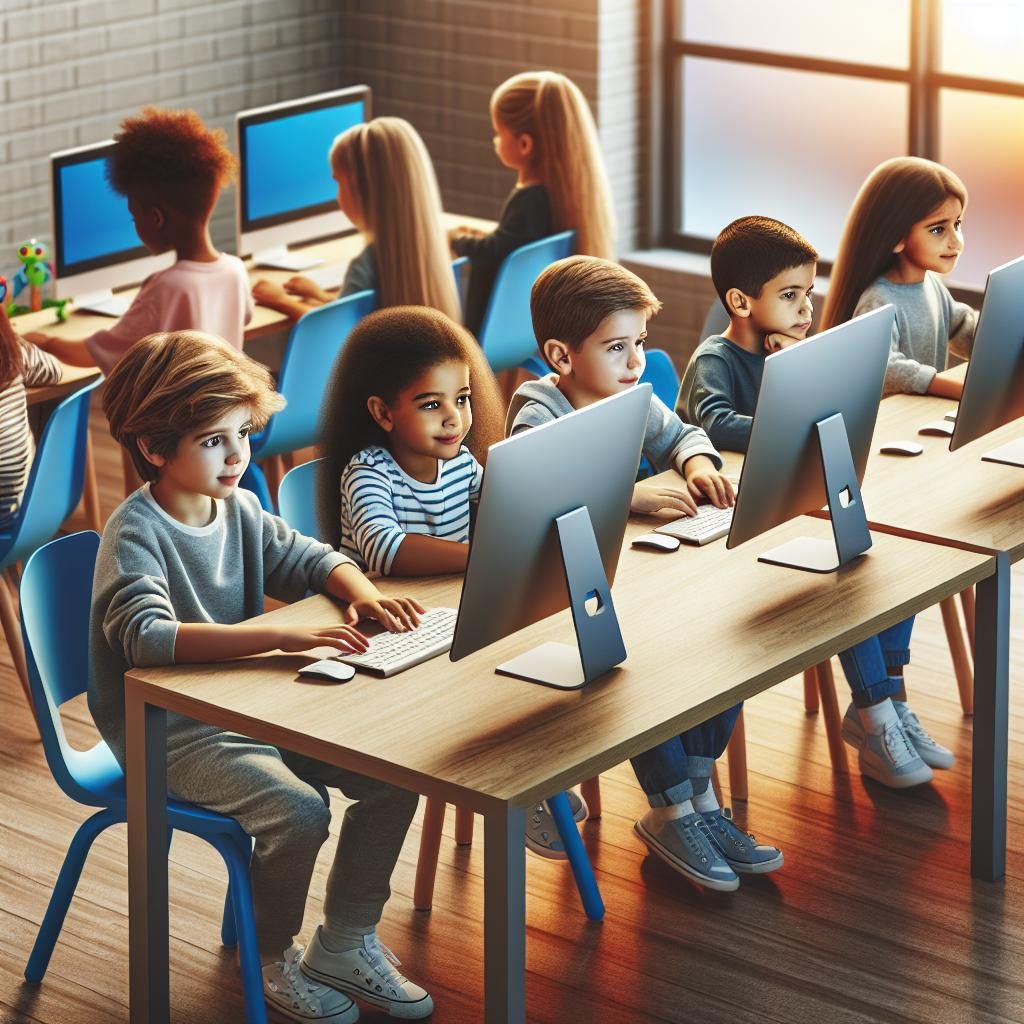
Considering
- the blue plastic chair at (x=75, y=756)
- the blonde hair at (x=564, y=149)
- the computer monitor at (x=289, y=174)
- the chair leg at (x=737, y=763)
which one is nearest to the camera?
the blue plastic chair at (x=75, y=756)

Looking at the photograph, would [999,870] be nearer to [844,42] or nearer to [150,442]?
[150,442]

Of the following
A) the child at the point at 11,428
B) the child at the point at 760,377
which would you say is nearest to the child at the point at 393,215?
the child at the point at 11,428

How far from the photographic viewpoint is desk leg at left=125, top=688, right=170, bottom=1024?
2.50m

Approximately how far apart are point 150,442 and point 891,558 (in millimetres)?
1115

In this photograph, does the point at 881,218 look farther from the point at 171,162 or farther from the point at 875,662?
the point at 171,162

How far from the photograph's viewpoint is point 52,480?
12.1 feet

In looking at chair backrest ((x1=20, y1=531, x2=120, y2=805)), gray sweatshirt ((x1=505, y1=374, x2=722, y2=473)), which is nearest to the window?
gray sweatshirt ((x1=505, y1=374, x2=722, y2=473))

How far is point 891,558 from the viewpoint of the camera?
289 centimetres

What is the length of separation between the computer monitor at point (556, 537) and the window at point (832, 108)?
3.29 meters

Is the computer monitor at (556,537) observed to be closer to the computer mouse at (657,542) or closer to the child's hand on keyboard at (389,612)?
the child's hand on keyboard at (389,612)

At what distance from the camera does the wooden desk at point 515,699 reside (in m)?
2.24

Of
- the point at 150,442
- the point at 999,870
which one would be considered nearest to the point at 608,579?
the point at 150,442

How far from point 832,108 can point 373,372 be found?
132 inches

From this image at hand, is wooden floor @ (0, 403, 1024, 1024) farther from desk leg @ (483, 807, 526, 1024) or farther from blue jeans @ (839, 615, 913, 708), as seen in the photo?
desk leg @ (483, 807, 526, 1024)
